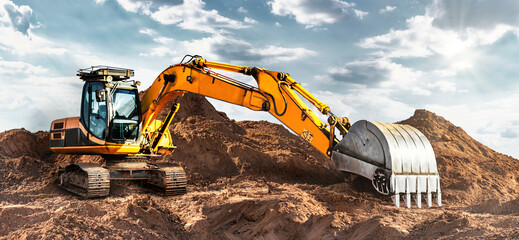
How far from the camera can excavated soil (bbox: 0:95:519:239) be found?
6.86 meters

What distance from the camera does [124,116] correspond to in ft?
31.8

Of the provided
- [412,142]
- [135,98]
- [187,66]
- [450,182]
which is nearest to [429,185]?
[412,142]

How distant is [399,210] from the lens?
8266 millimetres

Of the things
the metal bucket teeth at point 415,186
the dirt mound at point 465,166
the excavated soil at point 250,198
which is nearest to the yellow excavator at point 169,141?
the metal bucket teeth at point 415,186

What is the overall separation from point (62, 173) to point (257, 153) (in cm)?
582

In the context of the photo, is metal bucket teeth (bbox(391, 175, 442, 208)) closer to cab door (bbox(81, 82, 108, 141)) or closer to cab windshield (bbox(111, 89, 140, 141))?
cab windshield (bbox(111, 89, 140, 141))

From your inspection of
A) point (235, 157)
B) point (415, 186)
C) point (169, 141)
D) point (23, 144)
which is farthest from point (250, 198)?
point (23, 144)

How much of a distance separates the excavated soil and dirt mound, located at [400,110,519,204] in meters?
0.05

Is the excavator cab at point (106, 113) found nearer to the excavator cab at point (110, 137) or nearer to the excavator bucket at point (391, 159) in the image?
the excavator cab at point (110, 137)

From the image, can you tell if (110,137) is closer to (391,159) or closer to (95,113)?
(95,113)

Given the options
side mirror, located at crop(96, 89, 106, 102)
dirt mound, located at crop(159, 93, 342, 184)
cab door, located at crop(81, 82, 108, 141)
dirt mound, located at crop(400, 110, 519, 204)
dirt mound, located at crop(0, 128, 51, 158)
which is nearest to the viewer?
side mirror, located at crop(96, 89, 106, 102)

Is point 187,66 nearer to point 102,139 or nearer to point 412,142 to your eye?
point 102,139

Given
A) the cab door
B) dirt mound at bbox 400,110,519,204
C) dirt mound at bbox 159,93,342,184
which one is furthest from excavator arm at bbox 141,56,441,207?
dirt mound at bbox 400,110,519,204

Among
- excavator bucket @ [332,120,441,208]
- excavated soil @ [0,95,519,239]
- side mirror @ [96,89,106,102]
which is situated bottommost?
excavated soil @ [0,95,519,239]
